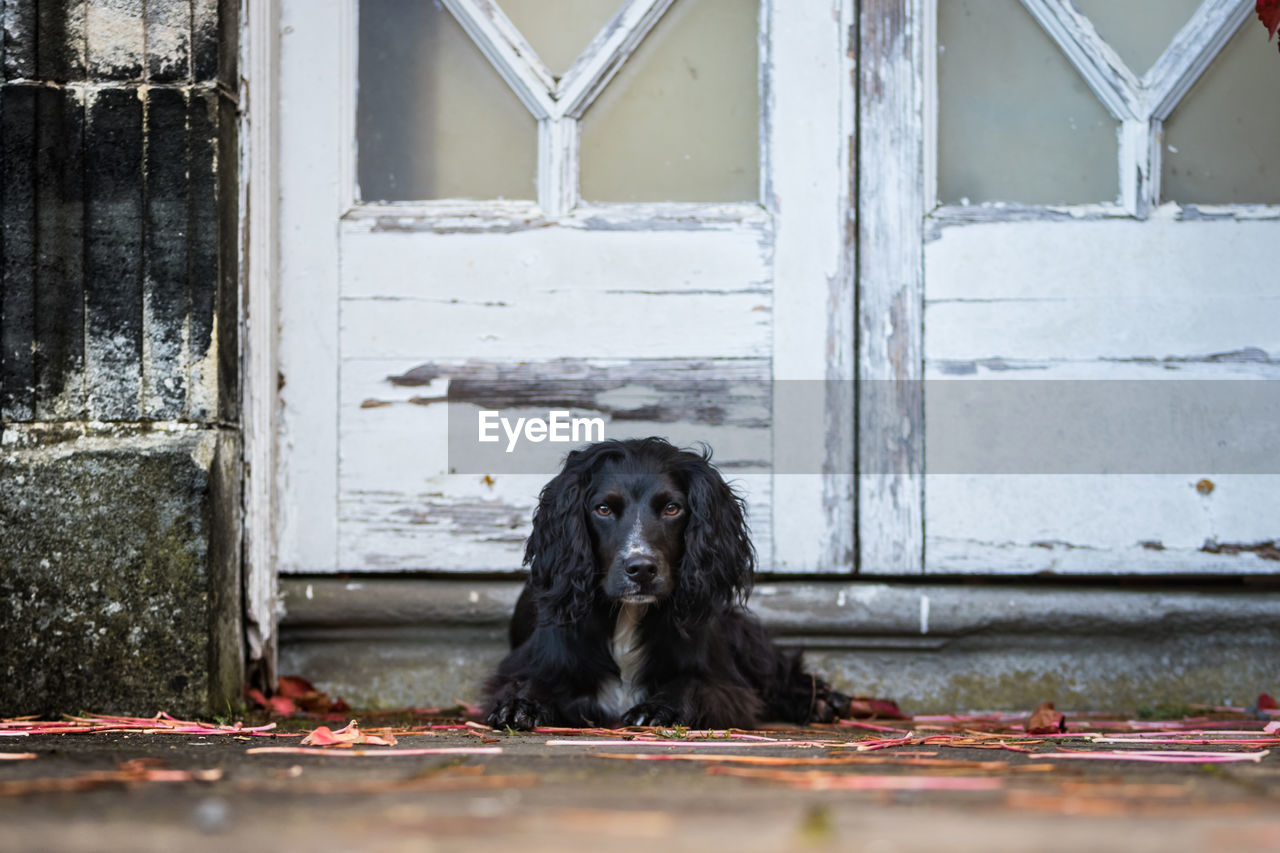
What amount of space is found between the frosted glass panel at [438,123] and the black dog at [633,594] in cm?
94

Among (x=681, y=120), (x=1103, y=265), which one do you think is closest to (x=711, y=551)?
(x=681, y=120)

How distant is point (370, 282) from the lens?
3.32 m

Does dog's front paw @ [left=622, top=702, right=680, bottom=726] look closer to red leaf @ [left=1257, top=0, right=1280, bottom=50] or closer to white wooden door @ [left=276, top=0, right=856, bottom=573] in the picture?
white wooden door @ [left=276, top=0, right=856, bottom=573]

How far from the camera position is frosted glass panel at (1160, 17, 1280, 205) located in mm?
3334

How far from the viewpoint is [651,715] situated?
2727mm

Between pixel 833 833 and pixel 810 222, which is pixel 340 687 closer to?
pixel 810 222

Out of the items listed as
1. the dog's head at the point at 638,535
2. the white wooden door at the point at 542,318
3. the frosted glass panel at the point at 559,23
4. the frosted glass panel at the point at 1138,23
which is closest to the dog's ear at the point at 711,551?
the dog's head at the point at 638,535

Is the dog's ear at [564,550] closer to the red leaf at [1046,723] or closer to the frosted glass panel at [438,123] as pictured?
the frosted glass panel at [438,123]

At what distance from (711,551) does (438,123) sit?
1.47 metres

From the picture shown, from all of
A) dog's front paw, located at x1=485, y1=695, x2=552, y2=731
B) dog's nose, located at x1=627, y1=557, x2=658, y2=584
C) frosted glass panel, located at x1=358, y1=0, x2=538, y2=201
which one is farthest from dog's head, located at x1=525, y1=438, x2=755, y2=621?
frosted glass panel, located at x1=358, y1=0, x2=538, y2=201

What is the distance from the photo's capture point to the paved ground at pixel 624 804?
1.20m

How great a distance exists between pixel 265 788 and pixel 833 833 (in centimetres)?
73

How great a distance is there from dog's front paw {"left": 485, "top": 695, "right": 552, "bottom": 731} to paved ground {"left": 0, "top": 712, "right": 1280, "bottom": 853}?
2.60ft

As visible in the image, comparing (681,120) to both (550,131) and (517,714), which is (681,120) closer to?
(550,131)
